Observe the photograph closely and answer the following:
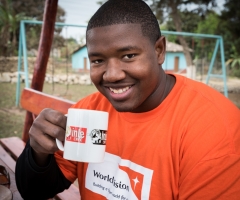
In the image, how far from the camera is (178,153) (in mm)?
1167

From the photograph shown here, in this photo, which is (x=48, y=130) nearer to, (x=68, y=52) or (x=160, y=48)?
(x=160, y=48)

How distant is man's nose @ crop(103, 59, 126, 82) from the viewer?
122 centimetres

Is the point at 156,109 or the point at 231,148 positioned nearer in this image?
the point at 231,148

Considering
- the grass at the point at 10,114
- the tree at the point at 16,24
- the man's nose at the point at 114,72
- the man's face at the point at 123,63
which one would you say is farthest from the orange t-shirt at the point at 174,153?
the tree at the point at 16,24

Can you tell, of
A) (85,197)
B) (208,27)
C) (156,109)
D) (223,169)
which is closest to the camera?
(223,169)

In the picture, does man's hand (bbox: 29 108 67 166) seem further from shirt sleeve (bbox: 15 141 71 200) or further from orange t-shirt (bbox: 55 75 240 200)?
orange t-shirt (bbox: 55 75 240 200)

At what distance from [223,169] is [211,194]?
0.32ft

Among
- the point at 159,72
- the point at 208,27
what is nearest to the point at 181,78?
the point at 159,72

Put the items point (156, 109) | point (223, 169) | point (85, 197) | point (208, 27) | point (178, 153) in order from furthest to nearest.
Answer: point (208, 27) → point (85, 197) → point (156, 109) → point (178, 153) → point (223, 169)

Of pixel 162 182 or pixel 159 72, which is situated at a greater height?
pixel 159 72

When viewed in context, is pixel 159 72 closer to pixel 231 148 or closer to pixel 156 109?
pixel 156 109

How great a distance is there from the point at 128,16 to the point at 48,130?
1.91 ft

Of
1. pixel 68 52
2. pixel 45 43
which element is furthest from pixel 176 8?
pixel 45 43

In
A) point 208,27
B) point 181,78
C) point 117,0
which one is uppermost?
point 208,27
